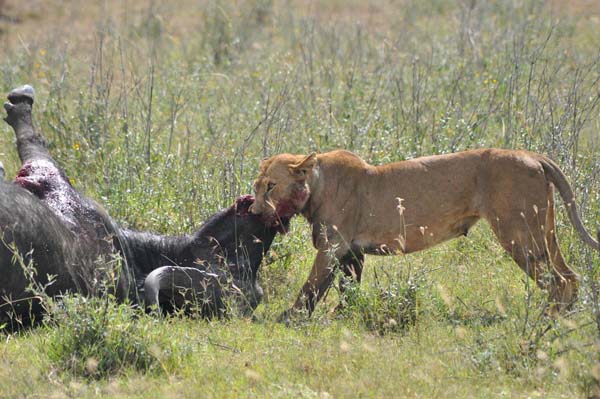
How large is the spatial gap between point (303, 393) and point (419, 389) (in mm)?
537

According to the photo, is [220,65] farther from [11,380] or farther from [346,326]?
[11,380]

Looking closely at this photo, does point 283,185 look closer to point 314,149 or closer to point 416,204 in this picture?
point 416,204

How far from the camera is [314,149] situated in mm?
8359

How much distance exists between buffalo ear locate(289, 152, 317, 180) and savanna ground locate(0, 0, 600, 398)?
0.80m

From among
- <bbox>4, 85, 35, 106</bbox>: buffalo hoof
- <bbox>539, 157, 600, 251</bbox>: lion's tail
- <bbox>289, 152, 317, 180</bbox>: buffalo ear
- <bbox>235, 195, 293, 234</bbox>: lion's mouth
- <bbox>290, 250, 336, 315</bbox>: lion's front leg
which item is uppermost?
<bbox>4, 85, 35, 106</bbox>: buffalo hoof

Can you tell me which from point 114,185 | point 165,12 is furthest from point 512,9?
point 114,185

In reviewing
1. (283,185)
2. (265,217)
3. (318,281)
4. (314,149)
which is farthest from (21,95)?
(318,281)

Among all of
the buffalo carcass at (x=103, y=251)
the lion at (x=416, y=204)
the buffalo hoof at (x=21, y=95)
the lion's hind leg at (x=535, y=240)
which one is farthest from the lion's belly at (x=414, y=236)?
the buffalo hoof at (x=21, y=95)

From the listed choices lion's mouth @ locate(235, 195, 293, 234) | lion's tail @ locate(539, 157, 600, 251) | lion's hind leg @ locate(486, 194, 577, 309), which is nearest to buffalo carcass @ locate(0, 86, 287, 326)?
lion's mouth @ locate(235, 195, 293, 234)

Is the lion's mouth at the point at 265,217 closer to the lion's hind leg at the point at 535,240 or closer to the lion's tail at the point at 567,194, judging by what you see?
the lion's hind leg at the point at 535,240

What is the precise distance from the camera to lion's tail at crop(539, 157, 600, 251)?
5836 millimetres

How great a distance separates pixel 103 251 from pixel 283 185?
1.21 m

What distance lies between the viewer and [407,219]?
6484 mm

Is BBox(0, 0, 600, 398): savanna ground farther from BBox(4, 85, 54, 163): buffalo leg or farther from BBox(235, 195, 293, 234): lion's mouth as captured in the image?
BBox(4, 85, 54, 163): buffalo leg
